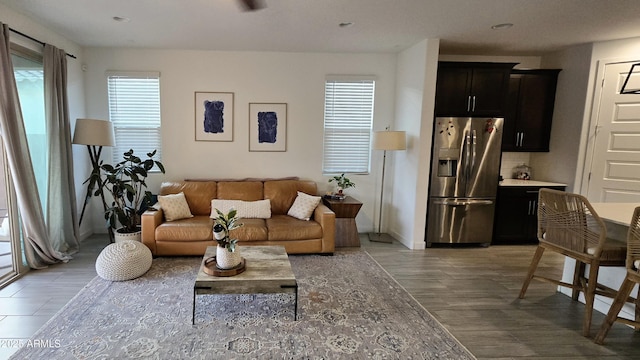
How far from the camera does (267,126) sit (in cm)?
482

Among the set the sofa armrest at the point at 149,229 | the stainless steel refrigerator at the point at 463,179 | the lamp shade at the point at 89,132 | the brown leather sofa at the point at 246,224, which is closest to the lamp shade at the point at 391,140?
the stainless steel refrigerator at the point at 463,179

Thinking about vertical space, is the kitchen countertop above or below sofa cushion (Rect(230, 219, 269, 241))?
above

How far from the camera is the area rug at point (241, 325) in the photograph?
2.15 metres

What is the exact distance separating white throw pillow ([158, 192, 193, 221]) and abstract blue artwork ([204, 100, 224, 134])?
1.20 metres

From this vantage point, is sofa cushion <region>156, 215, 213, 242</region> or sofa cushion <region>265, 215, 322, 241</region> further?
sofa cushion <region>265, 215, 322, 241</region>

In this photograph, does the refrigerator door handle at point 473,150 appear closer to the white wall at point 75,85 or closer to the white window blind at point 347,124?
the white window blind at point 347,124

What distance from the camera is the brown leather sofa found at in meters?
3.70

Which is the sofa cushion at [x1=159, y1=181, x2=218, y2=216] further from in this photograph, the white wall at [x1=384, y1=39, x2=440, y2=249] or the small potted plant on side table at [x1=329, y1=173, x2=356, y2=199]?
the white wall at [x1=384, y1=39, x2=440, y2=249]

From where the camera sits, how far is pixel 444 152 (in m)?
4.29

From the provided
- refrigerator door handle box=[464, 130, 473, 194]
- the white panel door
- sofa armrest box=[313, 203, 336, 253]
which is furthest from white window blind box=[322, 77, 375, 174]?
the white panel door

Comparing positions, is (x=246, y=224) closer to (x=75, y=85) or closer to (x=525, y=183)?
(x=75, y=85)

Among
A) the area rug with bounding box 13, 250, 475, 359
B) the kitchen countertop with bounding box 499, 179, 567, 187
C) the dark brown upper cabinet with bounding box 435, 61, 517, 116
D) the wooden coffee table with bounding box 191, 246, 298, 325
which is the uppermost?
the dark brown upper cabinet with bounding box 435, 61, 517, 116

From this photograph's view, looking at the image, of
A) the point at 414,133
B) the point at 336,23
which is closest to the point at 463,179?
the point at 414,133

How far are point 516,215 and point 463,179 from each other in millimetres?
1011
